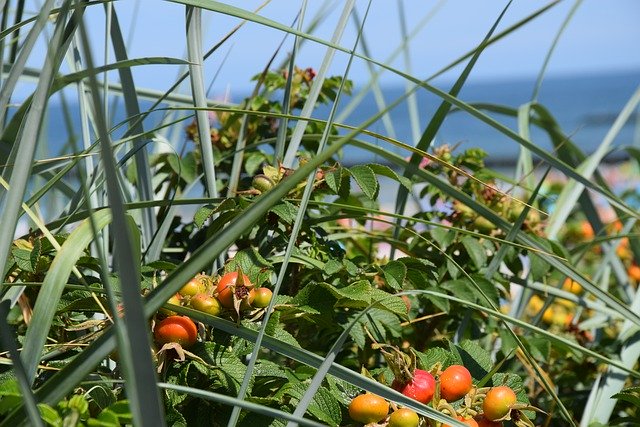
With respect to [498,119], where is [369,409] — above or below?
below

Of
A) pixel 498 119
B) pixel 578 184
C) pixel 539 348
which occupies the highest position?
pixel 498 119

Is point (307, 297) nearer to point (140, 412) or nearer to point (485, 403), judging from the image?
point (485, 403)

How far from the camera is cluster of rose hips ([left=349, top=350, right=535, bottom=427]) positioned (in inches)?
27.8

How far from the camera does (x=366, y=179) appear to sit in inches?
35.5

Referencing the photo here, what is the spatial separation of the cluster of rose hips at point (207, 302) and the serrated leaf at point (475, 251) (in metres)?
0.39

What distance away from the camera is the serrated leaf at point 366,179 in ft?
2.91

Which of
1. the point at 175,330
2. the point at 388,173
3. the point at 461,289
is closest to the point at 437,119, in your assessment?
the point at 388,173

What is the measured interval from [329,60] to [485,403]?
17.9 inches

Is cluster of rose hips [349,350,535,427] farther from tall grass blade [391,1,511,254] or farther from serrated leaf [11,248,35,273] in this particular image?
serrated leaf [11,248,35,273]

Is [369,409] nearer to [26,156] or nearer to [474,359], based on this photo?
[474,359]

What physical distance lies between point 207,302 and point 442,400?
23 cm

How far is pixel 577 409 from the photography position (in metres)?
1.28

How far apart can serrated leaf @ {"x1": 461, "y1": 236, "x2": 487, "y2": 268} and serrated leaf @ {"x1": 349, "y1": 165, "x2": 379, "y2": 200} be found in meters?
0.24

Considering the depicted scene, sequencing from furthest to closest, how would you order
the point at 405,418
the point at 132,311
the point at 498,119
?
the point at 498,119 → the point at 405,418 → the point at 132,311
